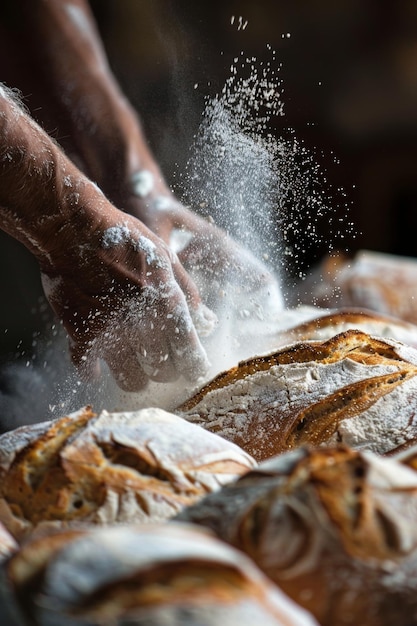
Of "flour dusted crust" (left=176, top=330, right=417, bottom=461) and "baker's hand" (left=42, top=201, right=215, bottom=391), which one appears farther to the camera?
"baker's hand" (left=42, top=201, right=215, bottom=391)

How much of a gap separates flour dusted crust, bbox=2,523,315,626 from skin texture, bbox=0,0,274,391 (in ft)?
2.18

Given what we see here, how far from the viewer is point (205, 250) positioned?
1.24m

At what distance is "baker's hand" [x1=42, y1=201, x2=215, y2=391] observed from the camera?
1.08 m

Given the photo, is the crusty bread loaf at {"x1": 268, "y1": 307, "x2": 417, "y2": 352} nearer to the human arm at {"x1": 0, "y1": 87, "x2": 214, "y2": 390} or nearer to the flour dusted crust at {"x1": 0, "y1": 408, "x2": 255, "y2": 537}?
the human arm at {"x1": 0, "y1": 87, "x2": 214, "y2": 390}

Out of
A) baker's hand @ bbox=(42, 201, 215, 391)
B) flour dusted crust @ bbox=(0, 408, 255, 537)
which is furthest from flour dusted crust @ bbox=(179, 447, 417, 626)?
baker's hand @ bbox=(42, 201, 215, 391)

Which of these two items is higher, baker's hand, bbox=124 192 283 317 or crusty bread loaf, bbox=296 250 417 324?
crusty bread loaf, bbox=296 250 417 324

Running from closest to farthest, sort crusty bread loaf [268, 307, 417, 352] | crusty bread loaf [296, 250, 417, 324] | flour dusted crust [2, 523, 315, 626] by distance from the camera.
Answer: flour dusted crust [2, 523, 315, 626], crusty bread loaf [268, 307, 417, 352], crusty bread loaf [296, 250, 417, 324]

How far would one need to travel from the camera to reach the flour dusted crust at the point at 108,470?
64 cm

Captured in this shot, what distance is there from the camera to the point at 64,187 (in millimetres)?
1028

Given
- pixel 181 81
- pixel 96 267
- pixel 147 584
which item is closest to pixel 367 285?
pixel 181 81

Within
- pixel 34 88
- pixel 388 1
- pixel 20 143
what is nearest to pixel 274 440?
pixel 20 143

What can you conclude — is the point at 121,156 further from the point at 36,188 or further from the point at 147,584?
the point at 147,584

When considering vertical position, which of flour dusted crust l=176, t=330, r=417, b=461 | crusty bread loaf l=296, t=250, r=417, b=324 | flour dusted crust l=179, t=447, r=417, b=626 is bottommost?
flour dusted crust l=179, t=447, r=417, b=626

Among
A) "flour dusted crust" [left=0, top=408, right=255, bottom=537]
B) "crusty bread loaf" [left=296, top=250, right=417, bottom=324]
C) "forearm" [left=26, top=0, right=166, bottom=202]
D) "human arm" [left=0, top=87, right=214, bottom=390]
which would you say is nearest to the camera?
"flour dusted crust" [left=0, top=408, right=255, bottom=537]
